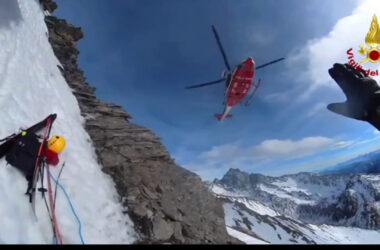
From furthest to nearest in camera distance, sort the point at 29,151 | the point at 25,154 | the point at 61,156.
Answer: the point at 61,156, the point at 29,151, the point at 25,154

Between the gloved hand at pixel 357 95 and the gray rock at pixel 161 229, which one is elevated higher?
the gloved hand at pixel 357 95

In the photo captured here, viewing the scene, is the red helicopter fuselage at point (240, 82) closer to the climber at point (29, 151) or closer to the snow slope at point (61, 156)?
the snow slope at point (61, 156)

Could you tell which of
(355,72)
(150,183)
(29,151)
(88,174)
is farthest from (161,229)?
(355,72)

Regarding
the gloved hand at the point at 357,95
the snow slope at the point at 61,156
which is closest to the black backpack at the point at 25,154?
the snow slope at the point at 61,156

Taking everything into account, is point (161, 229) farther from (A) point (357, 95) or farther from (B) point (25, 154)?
(A) point (357, 95)
